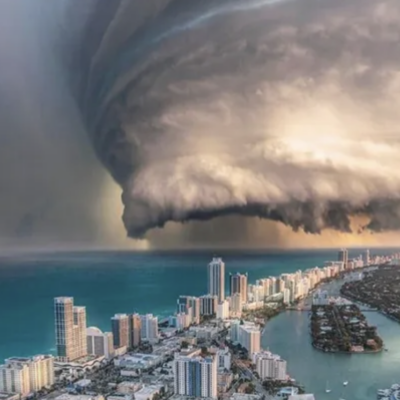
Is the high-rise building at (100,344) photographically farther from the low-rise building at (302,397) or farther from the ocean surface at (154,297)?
the low-rise building at (302,397)

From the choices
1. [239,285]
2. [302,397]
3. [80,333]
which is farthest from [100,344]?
[239,285]

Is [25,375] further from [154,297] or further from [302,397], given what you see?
[154,297]

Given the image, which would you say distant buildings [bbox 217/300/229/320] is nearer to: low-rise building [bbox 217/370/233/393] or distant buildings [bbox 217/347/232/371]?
distant buildings [bbox 217/347/232/371]

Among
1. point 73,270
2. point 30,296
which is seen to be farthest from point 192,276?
point 30,296

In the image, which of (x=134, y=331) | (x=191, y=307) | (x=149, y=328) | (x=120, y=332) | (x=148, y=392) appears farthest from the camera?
(x=191, y=307)

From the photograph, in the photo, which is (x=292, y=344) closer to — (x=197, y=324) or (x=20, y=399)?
(x=197, y=324)

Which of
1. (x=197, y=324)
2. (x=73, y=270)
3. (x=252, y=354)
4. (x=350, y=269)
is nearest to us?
(x=252, y=354)

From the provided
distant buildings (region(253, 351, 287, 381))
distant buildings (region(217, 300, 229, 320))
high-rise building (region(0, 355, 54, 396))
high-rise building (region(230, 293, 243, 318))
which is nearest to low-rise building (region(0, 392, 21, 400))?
high-rise building (region(0, 355, 54, 396))
